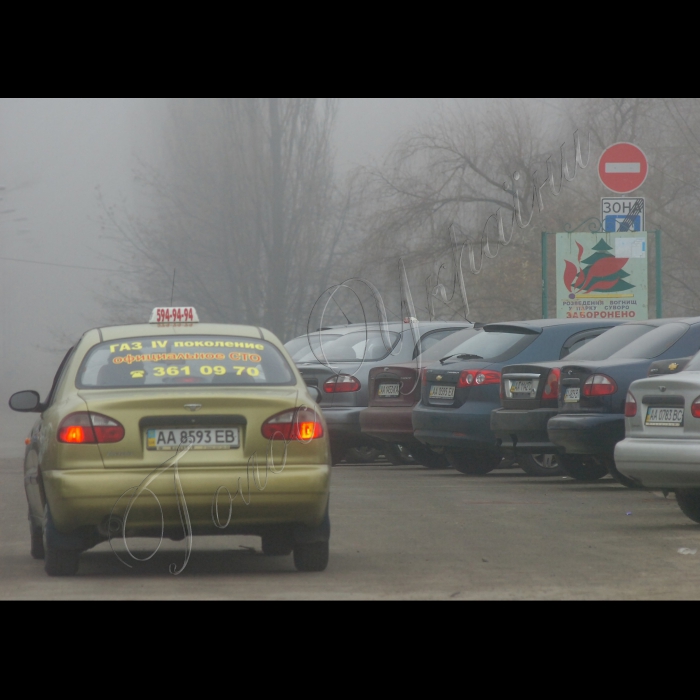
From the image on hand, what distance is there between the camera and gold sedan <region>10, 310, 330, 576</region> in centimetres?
746

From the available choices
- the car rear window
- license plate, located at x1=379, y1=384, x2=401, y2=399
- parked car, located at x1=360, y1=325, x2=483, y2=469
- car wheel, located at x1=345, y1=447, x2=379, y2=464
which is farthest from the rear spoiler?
car wheel, located at x1=345, y1=447, x2=379, y2=464

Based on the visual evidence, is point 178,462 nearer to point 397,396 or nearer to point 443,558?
point 443,558

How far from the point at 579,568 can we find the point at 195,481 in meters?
2.32

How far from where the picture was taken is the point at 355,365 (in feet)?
55.5

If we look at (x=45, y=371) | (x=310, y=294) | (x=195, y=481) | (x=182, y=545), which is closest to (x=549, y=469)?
(x=182, y=545)

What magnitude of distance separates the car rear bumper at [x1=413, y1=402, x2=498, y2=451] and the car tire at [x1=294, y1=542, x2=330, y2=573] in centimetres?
667

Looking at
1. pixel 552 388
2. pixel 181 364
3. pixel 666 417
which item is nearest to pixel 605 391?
pixel 552 388

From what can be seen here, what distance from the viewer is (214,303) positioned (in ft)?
179

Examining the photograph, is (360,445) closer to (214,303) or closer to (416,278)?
(416,278)

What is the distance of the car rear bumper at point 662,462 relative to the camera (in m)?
9.66

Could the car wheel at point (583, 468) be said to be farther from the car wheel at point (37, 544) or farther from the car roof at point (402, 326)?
the car wheel at point (37, 544)

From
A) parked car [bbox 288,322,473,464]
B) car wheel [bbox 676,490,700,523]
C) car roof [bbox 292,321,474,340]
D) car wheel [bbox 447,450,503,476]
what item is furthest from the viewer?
car roof [bbox 292,321,474,340]

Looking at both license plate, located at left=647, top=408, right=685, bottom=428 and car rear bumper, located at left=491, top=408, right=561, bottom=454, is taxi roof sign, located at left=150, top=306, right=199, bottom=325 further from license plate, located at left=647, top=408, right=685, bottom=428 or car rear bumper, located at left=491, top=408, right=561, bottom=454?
car rear bumper, located at left=491, top=408, right=561, bottom=454

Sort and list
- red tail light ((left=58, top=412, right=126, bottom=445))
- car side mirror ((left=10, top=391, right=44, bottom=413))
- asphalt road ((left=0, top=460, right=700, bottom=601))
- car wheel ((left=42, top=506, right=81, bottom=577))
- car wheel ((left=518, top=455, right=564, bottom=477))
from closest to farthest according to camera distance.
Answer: asphalt road ((left=0, top=460, right=700, bottom=601)) → red tail light ((left=58, top=412, right=126, bottom=445)) → car wheel ((left=42, top=506, right=81, bottom=577)) → car side mirror ((left=10, top=391, right=44, bottom=413)) → car wheel ((left=518, top=455, right=564, bottom=477))
